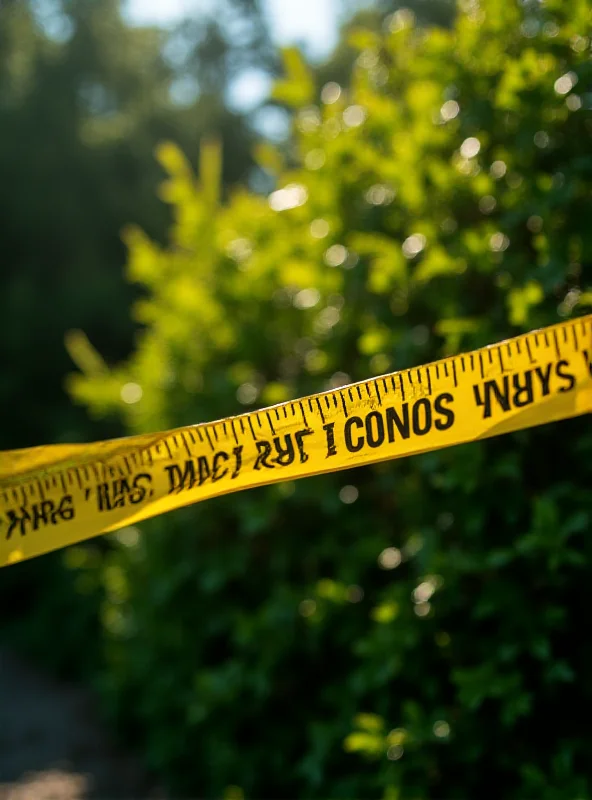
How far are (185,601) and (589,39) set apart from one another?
301 centimetres

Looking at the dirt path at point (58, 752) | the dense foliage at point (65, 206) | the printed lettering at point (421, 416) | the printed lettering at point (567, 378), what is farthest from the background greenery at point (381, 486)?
the dense foliage at point (65, 206)

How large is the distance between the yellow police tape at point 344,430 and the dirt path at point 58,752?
282cm

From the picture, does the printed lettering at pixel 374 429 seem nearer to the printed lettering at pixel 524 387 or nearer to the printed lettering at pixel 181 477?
the printed lettering at pixel 524 387

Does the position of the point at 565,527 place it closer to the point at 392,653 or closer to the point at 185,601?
the point at 392,653

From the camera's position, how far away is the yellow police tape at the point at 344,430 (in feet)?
6.05

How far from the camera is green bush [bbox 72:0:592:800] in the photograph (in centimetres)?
268

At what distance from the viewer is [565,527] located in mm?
2432

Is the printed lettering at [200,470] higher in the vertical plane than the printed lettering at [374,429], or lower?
lower

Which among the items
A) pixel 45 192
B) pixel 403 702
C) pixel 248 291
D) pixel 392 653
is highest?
pixel 45 192

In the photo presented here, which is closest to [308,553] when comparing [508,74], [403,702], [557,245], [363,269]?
[403,702]

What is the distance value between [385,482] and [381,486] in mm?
82

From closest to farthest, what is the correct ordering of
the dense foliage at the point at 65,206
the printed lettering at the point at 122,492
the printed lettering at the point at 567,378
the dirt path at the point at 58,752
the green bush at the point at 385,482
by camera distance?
the printed lettering at the point at 567,378
the printed lettering at the point at 122,492
the green bush at the point at 385,482
the dirt path at the point at 58,752
the dense foliage at the point at 65,206

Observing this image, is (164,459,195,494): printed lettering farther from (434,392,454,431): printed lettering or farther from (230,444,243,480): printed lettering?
(434,392,454,431): printed lettering

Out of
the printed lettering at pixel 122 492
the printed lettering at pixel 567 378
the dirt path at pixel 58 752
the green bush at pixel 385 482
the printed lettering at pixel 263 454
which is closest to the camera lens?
the printed lettering at pixel 567 378
